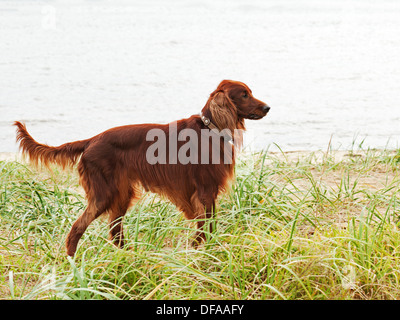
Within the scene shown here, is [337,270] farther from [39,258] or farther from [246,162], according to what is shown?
[246,162]

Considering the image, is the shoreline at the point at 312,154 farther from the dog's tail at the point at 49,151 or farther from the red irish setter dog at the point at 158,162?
the dog's tail at the point at 49,151

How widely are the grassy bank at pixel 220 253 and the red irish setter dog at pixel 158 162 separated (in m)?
0.19

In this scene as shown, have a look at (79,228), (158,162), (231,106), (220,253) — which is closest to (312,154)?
(231,106)

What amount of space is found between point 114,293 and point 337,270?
1.16 metres

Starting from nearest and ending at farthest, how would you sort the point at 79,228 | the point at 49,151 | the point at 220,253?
the point at 220,253 < the point at 79,228 < the point at 49,151

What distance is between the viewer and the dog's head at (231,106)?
3533 mm

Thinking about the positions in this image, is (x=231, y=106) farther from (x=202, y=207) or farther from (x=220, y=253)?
(x=220, y=253)

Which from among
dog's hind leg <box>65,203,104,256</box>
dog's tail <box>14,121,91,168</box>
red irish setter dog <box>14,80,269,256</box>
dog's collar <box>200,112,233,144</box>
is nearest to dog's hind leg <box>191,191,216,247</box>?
red irish setter dog <box>14,80,269,256</box>

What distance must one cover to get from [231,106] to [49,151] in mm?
1210

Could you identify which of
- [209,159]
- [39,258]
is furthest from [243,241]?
[39,258]

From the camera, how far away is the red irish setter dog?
3500 millimetres

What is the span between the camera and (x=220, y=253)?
3.25 meters

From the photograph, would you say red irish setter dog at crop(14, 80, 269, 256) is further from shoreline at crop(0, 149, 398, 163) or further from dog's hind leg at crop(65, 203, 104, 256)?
shoreline at crop(0, 149, 398, 163)
